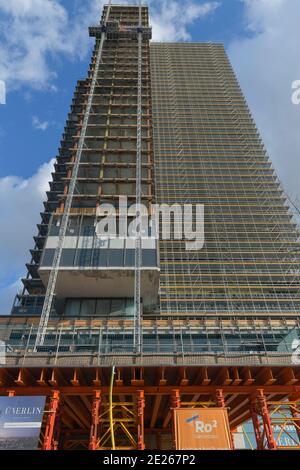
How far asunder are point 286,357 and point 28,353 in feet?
42.5

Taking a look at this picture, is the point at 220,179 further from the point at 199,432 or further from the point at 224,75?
the point at 199,432

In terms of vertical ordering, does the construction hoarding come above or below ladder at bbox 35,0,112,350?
below

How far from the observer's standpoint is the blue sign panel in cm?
1471

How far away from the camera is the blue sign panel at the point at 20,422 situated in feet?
48.3

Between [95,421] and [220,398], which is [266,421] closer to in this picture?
[220,398]

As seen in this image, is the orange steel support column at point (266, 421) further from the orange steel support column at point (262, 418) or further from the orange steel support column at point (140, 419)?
the orange steel support column at point (140, 419)

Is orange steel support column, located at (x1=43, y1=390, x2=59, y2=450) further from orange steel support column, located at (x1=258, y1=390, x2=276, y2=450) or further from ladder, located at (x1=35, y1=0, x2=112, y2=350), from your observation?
orange steel support column, located at (x1=258, y1=390, x2=276, y2=450)

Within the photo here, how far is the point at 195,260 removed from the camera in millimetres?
52250

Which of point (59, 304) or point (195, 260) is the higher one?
point (195, 260)

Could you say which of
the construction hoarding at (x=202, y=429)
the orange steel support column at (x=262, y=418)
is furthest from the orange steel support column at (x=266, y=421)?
the construction hoarding at (x=202, y=429)

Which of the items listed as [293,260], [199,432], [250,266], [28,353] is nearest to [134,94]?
[250,266]

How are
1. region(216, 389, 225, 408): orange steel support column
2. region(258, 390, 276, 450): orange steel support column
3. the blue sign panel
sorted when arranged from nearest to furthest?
the blue sign panel
region(258, 390, 276, 450): orange steel support column
region(216, 389, 225, 408): orange steel support column

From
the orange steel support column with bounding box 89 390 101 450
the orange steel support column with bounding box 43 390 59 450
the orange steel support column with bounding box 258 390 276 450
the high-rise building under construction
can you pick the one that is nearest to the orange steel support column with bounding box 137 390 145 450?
the high-rise building under construction

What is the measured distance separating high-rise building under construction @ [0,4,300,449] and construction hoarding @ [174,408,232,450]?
1.15 metres
